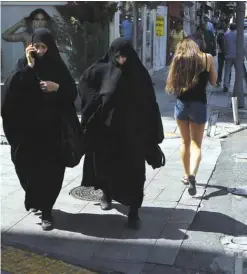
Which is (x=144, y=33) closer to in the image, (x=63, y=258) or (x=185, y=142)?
(x=185, y=142)

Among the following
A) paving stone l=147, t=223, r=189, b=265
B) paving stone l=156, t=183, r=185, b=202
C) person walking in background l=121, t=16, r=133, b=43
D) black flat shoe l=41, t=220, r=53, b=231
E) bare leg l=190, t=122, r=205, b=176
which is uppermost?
person walking in background l=121, t=16, r=133, b=43

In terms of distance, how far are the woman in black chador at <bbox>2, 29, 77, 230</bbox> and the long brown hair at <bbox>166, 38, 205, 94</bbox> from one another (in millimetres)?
1411

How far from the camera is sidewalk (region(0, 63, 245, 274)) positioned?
402cm

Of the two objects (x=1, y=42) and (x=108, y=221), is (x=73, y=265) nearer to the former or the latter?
(x=108, y=221)

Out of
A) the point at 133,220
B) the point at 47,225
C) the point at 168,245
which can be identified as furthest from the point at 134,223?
the point at 47,225

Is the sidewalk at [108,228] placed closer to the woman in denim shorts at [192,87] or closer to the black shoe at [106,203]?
the black shoe at [106,203]

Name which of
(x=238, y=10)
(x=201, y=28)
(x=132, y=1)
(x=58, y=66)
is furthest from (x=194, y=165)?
(x=201, y=28)

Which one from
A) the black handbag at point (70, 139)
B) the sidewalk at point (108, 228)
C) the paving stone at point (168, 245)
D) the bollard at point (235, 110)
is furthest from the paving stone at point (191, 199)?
the bollard at point (235, 110)

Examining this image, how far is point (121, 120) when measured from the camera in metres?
4.50

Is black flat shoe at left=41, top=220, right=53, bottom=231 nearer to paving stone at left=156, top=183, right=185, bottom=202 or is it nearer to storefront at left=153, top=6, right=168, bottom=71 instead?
paving stone at left=156, top=183, right=185, bottom=202

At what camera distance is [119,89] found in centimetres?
445

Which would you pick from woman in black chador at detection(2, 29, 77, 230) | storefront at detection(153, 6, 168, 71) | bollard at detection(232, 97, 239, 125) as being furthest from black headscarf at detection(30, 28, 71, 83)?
storefront at detection(153, 6, 168, 71)

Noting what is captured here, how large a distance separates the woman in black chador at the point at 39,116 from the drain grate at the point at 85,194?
0.90 meters

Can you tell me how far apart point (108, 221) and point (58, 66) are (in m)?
1.57
